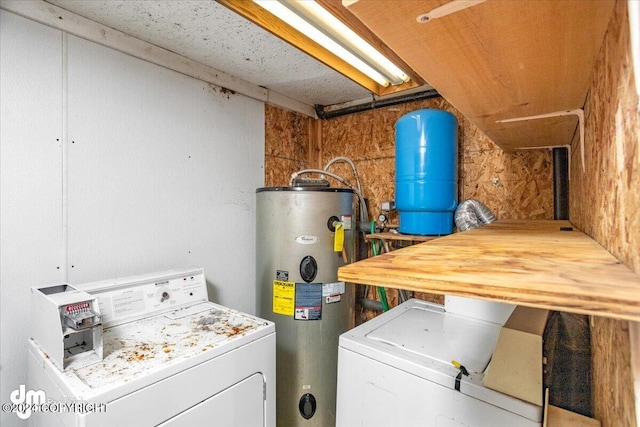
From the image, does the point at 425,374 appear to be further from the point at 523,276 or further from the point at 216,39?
the point at 216,39

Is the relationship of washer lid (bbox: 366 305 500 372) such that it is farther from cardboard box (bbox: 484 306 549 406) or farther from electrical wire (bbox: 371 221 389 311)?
electrical wire (bbox: 371 221 389 311)

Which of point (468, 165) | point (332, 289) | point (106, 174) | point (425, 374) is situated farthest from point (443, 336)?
point (106, 174)

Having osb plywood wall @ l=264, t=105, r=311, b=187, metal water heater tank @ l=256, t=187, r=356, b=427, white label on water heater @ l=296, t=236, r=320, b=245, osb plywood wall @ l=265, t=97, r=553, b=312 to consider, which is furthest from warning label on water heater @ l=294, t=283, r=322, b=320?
osb plywood wall @ l=264, t=105, r=311, b=187

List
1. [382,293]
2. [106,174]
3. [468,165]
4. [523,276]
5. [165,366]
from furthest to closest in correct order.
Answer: [382,293]
[468,165]
[106,174]
[165,366]
[523,276]

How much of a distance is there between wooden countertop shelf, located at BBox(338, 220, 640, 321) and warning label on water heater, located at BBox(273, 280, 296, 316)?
1.21 meters

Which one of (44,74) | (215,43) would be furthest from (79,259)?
(215,43)

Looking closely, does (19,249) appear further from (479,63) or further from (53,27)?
(479,63)

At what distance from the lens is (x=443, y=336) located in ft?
3.98

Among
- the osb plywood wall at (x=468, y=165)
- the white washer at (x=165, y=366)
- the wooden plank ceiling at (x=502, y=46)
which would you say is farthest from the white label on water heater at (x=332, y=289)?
the wooden plank ceiling at (x=502, y=46)

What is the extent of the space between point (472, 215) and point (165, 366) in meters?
1.60

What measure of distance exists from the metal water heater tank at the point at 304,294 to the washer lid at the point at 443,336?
0.50 meters

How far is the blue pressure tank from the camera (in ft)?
5.38

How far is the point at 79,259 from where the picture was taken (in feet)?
4.34

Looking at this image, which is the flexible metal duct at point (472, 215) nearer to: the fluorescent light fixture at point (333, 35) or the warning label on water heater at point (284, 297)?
the fluorescent light fixture at point (333, 35)
